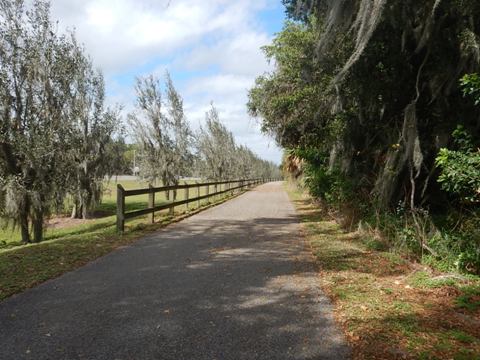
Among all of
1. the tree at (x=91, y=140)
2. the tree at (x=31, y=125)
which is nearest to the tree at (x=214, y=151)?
the tree at (x=91, y=140)

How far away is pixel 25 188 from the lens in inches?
499

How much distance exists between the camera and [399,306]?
4555 millimetres

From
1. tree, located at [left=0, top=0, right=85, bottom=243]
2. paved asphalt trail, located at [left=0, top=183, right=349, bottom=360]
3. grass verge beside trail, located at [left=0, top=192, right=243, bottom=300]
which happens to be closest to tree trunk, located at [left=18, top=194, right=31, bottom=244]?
tree, located at [left=0, top=0, right=85, bottom=243]

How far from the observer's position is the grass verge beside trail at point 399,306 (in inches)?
139

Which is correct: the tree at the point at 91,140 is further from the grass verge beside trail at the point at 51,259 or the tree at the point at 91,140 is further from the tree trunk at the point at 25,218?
the grass verge beside trail at the point at 51,259

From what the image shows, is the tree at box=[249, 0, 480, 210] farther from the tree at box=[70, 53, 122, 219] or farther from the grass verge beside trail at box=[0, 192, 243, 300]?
the tree at box=[70, 53, 122, 219]

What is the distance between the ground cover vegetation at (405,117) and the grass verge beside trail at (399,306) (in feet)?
2.25

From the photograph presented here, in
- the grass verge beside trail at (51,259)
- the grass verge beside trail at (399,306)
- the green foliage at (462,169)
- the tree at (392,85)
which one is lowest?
the grass verge beside trail at (399,306)

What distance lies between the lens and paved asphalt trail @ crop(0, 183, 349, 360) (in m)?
3.51

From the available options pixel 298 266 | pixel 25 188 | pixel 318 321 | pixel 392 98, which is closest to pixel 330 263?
pixel 298 266

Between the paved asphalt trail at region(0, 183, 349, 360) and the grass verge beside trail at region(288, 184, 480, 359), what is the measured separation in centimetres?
24

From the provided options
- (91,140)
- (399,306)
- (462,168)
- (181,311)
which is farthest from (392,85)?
(91,140)

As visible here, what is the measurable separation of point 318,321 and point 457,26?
17.9 feet

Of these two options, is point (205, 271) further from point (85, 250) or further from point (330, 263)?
point (85, 250)
